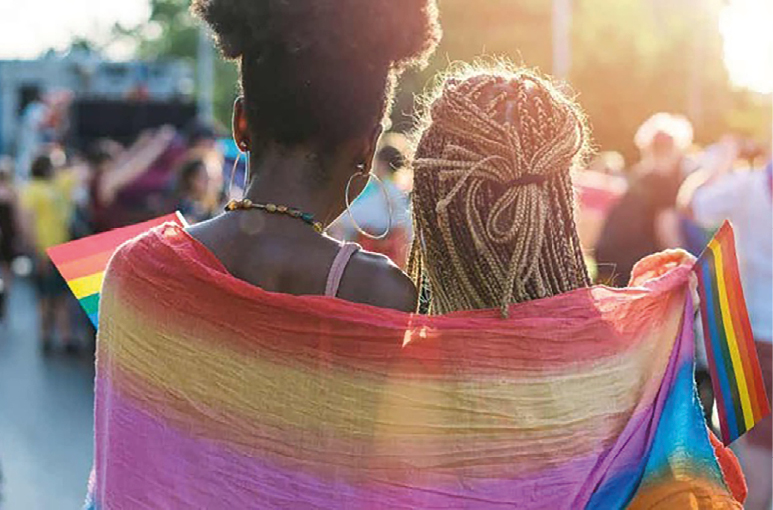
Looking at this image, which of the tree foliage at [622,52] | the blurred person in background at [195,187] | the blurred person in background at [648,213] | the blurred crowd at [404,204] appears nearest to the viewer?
the blurred crowd at [404,204]

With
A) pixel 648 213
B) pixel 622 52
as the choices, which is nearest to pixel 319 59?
pixel 648 213

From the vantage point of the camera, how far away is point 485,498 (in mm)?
2410

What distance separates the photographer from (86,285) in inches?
118

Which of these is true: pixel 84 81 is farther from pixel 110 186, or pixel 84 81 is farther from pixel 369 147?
pixel 369 147

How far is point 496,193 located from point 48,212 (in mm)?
12278

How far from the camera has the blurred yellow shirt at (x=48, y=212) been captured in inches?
562

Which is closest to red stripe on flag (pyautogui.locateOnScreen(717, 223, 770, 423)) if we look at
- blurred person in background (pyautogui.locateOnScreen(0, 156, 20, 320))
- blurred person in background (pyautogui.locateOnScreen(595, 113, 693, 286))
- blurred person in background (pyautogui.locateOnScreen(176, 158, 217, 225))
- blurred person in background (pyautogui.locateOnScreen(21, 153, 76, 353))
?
blurred person in background (pyautogui.locateOnScreen(595, 113, 693, 286))

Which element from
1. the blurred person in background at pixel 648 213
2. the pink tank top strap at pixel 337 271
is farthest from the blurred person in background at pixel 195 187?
the pink tank top strap at pixel 337 271

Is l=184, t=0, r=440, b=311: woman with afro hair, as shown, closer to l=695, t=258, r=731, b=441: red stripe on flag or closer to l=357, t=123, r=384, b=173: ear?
l=357, t=123, r=384, b=173: ear

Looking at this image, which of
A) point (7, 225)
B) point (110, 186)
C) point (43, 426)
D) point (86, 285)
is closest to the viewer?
point (86, 285)

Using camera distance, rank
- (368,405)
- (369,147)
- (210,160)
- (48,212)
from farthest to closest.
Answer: (48,212)
(210,160)
(369,147)
(368,405)

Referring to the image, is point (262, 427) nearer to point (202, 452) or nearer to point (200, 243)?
point (202, 452)

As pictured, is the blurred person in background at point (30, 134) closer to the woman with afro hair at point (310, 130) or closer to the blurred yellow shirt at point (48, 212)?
the blurred yellow shirt at point (48, 212)

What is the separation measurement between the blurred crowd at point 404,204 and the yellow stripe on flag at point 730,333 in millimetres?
298
